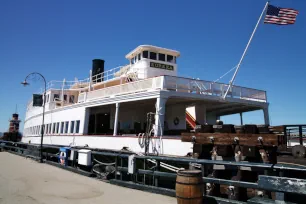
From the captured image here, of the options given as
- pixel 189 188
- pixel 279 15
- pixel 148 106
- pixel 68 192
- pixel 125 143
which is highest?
pixel 279 15

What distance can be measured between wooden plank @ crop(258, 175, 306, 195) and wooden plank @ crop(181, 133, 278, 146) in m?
1.95

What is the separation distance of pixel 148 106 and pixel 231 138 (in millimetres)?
13869

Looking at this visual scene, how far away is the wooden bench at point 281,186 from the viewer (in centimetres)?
373

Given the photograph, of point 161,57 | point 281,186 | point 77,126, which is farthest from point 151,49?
point 281,186

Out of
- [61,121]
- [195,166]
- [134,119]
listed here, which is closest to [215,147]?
[195,166]

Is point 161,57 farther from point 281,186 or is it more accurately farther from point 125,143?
point 281,186

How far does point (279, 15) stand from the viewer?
14.1 m

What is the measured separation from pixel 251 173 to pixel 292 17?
11.2m

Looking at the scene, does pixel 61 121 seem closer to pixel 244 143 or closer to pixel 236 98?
pixel 236 98

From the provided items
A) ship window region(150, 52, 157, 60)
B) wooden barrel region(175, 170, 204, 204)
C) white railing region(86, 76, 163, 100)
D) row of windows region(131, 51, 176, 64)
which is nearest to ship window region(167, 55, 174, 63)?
row of windows region(131, 51, 176, 64)

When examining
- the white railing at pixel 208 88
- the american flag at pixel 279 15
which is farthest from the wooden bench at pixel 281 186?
the american flag at pixel 279 15

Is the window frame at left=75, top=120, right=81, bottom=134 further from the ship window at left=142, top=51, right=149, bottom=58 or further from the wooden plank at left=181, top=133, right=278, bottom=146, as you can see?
the wooden plank at left=181, top=133, right=278, bottom=146

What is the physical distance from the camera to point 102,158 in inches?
456

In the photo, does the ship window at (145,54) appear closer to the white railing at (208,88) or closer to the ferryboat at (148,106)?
the ferryboat at (148,106)
